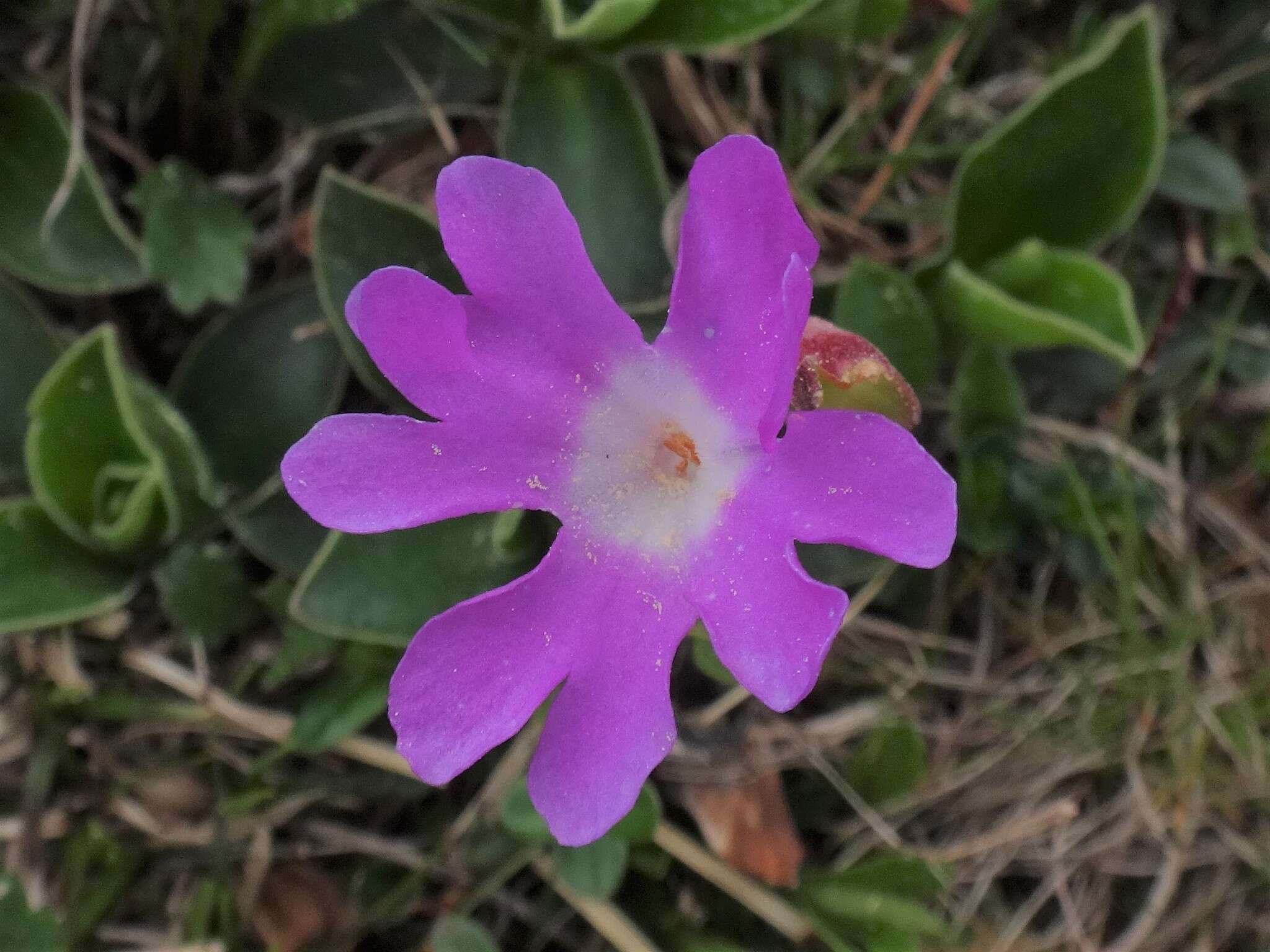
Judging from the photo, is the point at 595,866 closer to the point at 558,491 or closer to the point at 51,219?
the point at 558,491

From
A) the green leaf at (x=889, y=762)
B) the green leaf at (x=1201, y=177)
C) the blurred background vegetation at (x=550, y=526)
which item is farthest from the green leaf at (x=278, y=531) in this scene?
the green leaf at (x=1201, y=177)

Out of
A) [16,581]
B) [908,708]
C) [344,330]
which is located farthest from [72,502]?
[908,708]

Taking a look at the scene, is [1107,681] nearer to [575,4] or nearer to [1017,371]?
[1017,371]

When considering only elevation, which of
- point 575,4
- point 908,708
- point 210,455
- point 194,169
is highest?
point 575,4

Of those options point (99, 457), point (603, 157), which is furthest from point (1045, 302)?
point (99, 457)

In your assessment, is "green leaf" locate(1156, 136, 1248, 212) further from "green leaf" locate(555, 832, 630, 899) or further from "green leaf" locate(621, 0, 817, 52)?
"green leaf" locate(555, 832, 630, 899)

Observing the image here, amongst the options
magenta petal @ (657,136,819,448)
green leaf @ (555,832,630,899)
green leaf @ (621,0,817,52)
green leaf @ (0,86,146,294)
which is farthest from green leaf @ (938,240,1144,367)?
green leaf @ (0,86,146,294)
